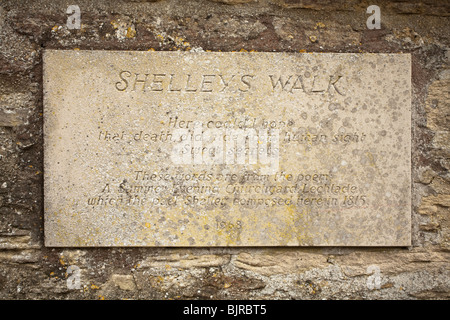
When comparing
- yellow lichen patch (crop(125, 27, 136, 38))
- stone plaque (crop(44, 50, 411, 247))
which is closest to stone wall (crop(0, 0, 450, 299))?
yellow lichen patch (crop(125, 27, 136, 38))

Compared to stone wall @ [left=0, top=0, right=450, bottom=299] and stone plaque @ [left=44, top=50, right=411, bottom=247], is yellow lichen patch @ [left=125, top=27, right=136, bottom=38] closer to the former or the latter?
stone wall @ [left=0, top=0, right=450, bottom=299]

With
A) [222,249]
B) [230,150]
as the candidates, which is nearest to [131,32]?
[230,150]

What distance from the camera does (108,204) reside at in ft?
6.92

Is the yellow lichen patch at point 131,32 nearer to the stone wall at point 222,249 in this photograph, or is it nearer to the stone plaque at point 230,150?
the stone wall at point 222,249

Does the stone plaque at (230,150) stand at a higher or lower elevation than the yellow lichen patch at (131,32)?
lower

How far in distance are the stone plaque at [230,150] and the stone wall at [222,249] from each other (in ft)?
0.37

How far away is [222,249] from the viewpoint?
2.17 metres

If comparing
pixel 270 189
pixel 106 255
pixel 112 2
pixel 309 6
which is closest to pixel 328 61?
pixel 309 6

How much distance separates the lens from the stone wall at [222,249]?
2.11 m

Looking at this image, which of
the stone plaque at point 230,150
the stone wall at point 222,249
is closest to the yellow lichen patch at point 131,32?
the stone wall at point 222,249

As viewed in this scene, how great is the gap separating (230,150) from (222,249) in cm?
69

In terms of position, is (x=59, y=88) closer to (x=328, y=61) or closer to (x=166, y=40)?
(x=166, y=40)

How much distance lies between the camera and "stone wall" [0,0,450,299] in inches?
83.2

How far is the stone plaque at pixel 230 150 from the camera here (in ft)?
6.86
